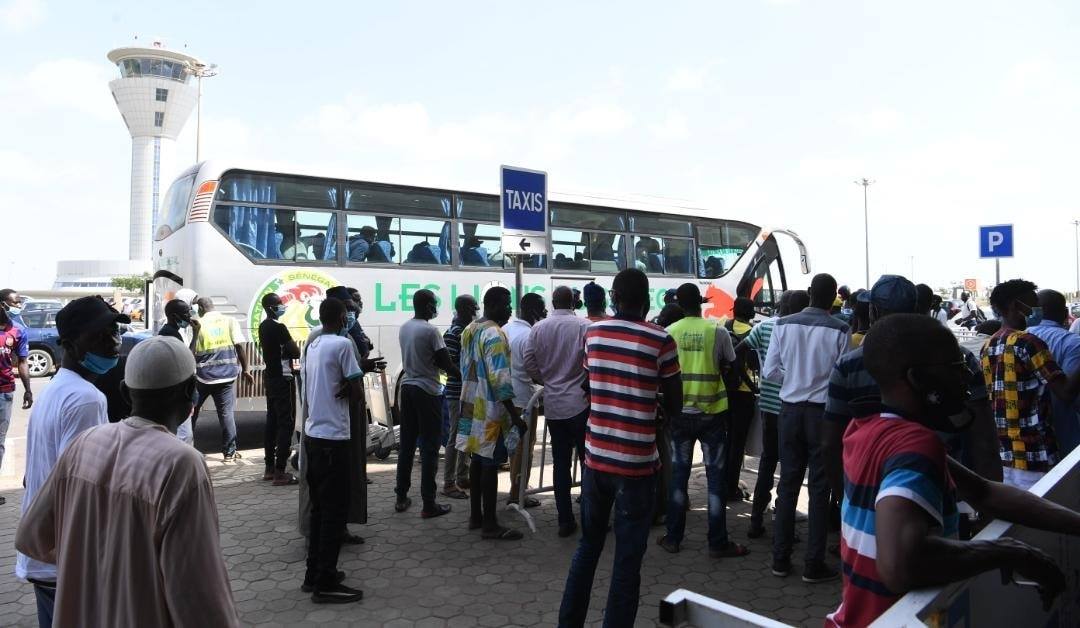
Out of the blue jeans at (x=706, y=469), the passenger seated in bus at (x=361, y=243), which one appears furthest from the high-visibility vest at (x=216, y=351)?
the blue jeans at (x=706, y=469)

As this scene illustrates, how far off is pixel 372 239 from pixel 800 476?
7.37m

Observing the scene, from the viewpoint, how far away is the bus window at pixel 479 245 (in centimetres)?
1127

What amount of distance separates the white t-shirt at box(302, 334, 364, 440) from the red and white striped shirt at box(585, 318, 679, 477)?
1695 mm

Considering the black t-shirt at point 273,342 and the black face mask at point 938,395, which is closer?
the black face mask at point 938,395

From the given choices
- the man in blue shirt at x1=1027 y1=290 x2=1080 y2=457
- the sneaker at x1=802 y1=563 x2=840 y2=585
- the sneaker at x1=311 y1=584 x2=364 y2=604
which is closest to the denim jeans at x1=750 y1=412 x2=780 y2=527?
the sneaker at x1=802 y1=563 x2=840 y2=585

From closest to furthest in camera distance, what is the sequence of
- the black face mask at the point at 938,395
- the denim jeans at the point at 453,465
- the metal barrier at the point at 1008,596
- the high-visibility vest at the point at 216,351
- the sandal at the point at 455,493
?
the metal barrier at the point at 1008,596, the black face mask at the point at 938,395, the sandal at the point at 455,493, the denim jeans at the point at 453,465, the high-visibility vest at the point at 216,351

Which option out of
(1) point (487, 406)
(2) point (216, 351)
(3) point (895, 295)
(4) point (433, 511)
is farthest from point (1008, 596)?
(2) point (216, 351)

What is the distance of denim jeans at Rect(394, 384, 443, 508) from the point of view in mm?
5984

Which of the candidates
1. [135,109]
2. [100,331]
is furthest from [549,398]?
[135,109]

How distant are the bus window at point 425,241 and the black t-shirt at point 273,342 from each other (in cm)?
385

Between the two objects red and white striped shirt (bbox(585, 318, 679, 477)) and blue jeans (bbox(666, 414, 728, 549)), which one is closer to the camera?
red and white striped shirt (bbox(585, 318, 679, 477))

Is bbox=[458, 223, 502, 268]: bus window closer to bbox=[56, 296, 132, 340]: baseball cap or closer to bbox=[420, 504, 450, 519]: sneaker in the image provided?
bbox=[420, 504, 450, 519]: sneaker

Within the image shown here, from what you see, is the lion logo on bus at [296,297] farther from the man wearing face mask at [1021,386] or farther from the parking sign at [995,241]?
the parking sign at [995,241]

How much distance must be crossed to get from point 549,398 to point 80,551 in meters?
3.70
